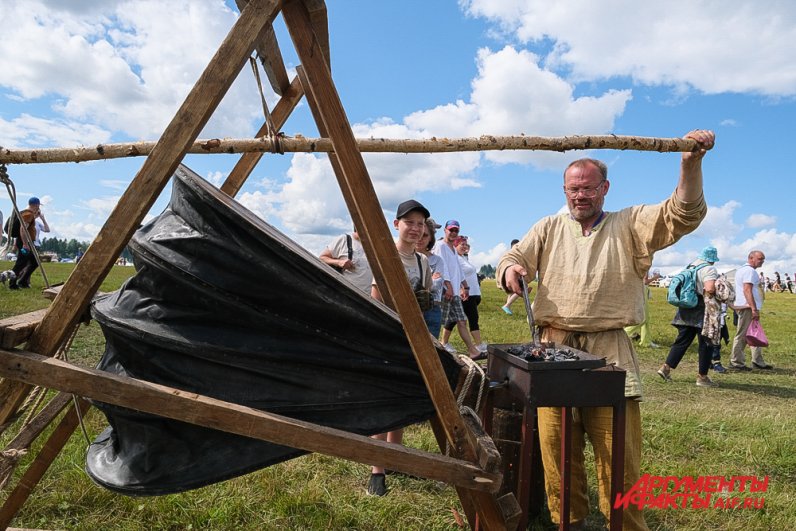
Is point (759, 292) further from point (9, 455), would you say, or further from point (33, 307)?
point (33, 307)

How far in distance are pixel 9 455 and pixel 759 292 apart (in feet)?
32.1

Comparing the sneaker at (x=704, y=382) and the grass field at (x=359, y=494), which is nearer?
the grass field at (x=359, y=494)

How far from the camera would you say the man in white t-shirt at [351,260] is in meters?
3.95

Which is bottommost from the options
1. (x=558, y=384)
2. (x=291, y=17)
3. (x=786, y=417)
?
(x=786, y=417)

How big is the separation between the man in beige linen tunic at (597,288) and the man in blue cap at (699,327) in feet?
16.3

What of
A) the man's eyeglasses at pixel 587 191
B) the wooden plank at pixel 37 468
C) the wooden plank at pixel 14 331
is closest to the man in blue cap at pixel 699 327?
the man's eyeglasses at pixel 587 191

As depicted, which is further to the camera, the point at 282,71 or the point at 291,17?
the point at 282,71

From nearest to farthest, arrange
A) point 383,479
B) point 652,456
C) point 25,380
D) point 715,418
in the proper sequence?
point 25,380
point 383,479
point 652,456
point 715,418

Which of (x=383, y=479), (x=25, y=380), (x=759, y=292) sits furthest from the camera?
(x=759, y=292)

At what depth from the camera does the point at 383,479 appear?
3.41 meters

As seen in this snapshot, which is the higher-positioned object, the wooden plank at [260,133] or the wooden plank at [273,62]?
the wooden plank at [273,62]

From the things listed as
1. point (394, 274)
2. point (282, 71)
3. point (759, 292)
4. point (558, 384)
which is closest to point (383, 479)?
point (558, 384)

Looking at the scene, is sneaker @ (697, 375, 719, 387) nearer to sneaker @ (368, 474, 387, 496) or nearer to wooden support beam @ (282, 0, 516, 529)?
sneaker @ (368, 474, 387, 496)

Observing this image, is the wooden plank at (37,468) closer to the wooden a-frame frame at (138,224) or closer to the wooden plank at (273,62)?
the wooden a-frame frame at (138,224)
